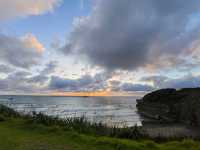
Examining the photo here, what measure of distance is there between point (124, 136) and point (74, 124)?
122 inches

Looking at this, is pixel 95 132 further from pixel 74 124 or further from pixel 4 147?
pixel 4 147

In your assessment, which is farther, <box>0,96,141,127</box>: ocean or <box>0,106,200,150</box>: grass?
<box>0,96,141,127</box>: ocean

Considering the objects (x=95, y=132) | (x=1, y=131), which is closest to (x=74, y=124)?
(x=95, y=132)

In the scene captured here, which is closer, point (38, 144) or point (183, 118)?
point (38, 144)

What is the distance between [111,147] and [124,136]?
3.17m

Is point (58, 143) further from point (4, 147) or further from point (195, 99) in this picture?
point (195, 99)

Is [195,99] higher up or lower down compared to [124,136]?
higher up

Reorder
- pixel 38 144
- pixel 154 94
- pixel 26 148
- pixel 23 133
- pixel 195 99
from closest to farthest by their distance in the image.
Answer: pixel 26 148 → pixel 38 144 → pixel 23 133 → pixel 195 99 → pixel 154 94

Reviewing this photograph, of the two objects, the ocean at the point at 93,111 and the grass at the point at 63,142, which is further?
the ocean at the point at 93,111

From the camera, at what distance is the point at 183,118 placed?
33.5m

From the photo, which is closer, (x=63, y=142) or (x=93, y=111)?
(x=63, y=142)

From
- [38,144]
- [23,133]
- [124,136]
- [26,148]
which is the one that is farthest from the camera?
[124,136]

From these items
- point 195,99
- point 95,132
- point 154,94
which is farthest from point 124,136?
point 154,94

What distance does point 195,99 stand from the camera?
32.2 metres
